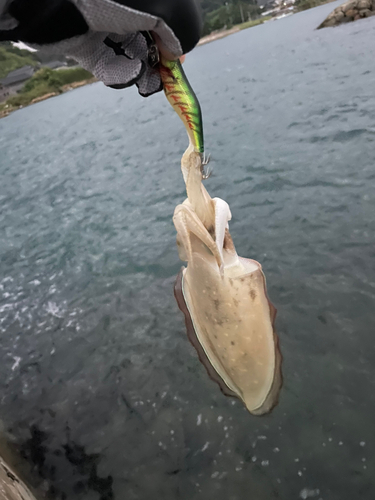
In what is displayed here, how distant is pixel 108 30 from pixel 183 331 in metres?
4.55

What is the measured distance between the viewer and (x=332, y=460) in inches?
139

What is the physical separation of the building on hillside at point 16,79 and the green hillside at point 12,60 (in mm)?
3349

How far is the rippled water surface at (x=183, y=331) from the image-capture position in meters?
3.79

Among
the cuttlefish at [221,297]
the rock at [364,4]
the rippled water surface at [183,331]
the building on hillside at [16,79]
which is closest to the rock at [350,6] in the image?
the rock at [364,4]

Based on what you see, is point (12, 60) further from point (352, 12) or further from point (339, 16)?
point (352, 12)

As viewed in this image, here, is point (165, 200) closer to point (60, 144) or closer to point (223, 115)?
point (223, 115)

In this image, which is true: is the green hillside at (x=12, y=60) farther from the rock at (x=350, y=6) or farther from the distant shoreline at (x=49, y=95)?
the rock at (x=350, y=6)

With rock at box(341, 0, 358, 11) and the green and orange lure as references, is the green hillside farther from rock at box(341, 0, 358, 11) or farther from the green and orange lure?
the green and orange lure

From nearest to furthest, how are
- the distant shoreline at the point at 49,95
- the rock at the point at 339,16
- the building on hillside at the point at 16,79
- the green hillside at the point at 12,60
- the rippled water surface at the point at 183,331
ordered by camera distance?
the rippled water surface at the point at 183,331
the rock at the point at 339,16
the distant shoreline at the point at 49,95
the building on hillside at the point at 16,79
the green hillside at the point at 12,60

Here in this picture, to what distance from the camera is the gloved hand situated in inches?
57.9

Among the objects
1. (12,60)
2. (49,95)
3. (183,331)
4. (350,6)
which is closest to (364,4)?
(350,6)

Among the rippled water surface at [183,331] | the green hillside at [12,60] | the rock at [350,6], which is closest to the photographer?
the rippled water surface at [183,331]

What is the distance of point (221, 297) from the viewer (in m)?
2.69

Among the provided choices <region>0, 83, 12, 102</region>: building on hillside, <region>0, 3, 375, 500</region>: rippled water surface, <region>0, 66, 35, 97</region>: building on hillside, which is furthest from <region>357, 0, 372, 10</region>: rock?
<region>0, 66, 35, 97</region>: building on hillside
